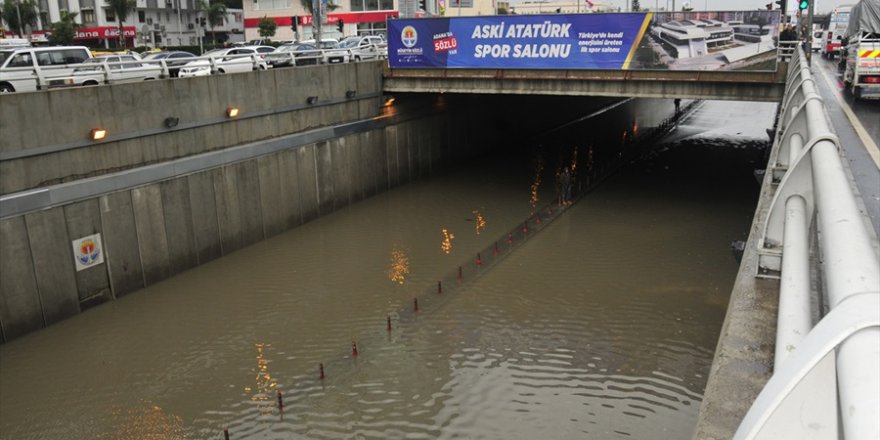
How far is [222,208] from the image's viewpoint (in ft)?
74.0

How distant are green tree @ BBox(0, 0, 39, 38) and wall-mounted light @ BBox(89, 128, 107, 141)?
5356 cm

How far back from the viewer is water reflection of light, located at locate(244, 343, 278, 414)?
13.7 m

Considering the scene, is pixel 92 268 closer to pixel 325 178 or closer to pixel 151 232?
pixel 151 232

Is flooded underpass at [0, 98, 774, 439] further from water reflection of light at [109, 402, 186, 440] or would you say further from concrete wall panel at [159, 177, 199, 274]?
concrete wall panel at [159, 177, 199, 274]

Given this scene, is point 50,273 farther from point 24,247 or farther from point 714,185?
point 714,185

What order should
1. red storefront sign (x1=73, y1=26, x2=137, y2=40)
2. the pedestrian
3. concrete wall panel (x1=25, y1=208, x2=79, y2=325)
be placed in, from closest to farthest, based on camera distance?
concrete wall panel (x1=25, y1=208, x2=79, y2=325), the pedestrian, red storefront sign (x1=73, y1=26, x2=137, y2=40)

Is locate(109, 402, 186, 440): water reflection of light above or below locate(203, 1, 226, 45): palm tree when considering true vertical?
below

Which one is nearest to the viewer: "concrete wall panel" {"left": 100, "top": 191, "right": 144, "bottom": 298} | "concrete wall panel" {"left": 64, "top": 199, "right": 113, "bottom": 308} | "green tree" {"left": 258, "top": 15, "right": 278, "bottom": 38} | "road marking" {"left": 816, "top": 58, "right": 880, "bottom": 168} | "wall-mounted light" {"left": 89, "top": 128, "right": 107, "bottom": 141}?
"road marking" {"left": 816, "top": 58, "right": 880, "bottom": 168}

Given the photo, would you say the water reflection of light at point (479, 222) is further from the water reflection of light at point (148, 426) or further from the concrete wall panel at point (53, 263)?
the water reflection of light at point (148, 426)

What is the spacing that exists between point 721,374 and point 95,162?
1772 cm

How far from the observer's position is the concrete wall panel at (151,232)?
19.6 m

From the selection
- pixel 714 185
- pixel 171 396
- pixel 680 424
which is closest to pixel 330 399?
pixel 171 396

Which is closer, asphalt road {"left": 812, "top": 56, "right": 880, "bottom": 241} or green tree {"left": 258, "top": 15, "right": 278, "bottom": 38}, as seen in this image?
asphalt road {"left": 812, "top": 56, "right": 880, "bottom": 241}

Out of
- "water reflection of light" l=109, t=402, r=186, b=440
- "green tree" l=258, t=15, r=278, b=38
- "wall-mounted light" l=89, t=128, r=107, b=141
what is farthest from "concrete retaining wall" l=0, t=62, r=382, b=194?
"green tree" l=258, t=15, r=278, b=38
